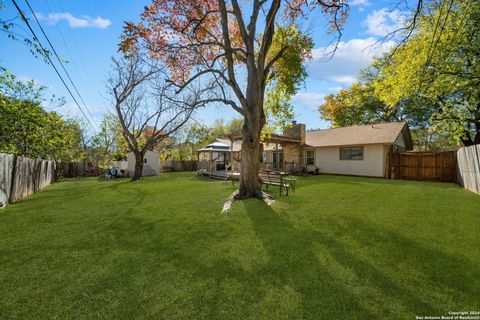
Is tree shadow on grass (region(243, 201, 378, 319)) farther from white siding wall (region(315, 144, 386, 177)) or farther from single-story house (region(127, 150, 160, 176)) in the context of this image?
single-story house (region(127, 150, 160, 176))

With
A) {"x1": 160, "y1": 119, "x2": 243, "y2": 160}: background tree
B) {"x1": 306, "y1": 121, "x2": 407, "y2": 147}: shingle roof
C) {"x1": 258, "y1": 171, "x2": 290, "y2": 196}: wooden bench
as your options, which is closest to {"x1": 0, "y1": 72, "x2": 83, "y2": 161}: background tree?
{"x1": 258, "y1": 171, "x2": 290, "y2": 196}: wooden bench

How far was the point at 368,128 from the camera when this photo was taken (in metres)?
19.7

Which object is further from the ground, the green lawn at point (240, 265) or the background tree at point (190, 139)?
the background tree at point (190, 139)

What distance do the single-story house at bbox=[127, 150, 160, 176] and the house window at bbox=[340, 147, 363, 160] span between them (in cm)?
1770

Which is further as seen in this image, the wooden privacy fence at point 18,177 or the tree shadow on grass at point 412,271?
the wooden privacy fence at point 18,177

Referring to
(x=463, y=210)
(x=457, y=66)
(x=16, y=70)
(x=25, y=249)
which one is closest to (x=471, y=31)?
(x=457, y=66)

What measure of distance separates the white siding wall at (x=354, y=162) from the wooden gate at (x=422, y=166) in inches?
26.1

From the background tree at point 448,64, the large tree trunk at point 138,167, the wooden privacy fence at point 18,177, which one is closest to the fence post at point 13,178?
the wooden privacy fence at point 18,177

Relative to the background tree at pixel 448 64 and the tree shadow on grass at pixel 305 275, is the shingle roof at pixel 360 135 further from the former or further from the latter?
the tree shadow on grass at pixel 305 275

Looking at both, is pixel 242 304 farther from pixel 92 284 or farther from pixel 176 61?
pixel 176 61

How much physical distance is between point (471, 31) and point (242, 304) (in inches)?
551

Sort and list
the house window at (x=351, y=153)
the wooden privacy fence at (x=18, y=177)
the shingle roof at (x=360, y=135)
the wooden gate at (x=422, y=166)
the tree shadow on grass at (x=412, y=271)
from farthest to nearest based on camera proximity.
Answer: the house window at (x=351, y=153)
the shingle roof at (x=360, y=135)
the wooden gate at (x=422, y=166)
the wooden privacy fence at (x=18, y=177)
the tree shadow on grass at (x=412, y=271)

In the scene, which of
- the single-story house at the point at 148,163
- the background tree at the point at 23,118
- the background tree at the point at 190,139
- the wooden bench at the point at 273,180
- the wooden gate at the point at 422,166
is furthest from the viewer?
the background tree at the point at 190,139

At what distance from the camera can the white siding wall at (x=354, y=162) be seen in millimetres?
17453
